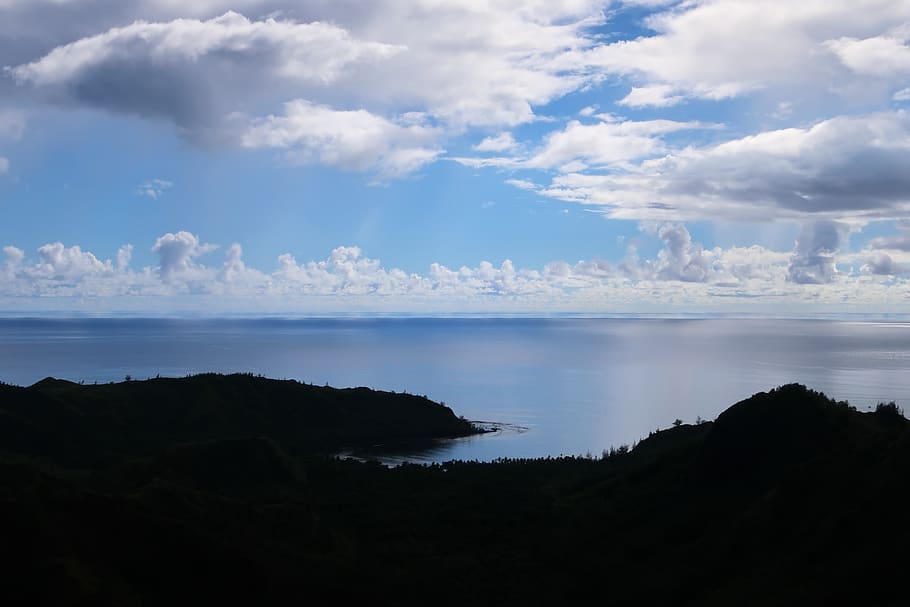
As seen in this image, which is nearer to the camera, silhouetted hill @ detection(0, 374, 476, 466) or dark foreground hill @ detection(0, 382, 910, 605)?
dark foreground hill @ detection(0, 382, 910, 605)

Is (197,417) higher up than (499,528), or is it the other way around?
(499,528)

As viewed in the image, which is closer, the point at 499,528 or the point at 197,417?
the point at 499,528

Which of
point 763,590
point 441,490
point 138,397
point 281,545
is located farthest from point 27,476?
point 138,397

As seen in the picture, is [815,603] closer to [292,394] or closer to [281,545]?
[281,545]

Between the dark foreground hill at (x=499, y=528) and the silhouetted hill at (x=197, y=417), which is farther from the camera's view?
the silhouetted hill at (x=197, y=417)
